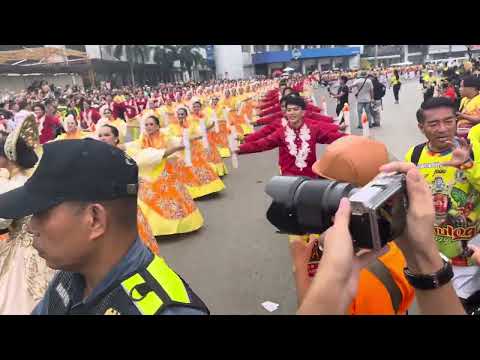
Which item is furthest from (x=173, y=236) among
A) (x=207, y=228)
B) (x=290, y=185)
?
(x=290, y=185)

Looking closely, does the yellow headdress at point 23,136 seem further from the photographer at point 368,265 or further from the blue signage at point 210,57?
the blue signage at point 210,57

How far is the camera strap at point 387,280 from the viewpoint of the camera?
1.24 m

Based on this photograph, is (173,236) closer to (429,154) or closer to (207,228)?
(207,228)

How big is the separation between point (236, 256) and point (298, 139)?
1.26 m

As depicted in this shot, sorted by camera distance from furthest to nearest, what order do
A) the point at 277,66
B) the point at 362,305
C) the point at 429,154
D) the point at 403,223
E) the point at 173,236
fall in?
the point at 277,66 → the point at 173,236 → the point at 429,154 → the point at 362,305 → the point at 403,223

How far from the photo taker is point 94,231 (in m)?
1.10

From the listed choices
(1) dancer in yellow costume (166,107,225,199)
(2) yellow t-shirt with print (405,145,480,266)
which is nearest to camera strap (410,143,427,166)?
(2) yellow t-shirt with print (405,145,480,266)

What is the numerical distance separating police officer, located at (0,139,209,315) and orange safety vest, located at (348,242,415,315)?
424mm

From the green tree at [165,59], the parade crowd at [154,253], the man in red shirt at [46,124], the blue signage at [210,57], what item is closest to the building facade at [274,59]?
the blue signage at [210,57]

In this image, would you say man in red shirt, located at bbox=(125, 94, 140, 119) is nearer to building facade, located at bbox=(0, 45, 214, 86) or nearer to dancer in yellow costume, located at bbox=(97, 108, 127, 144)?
building facade, located at bbox=(0, 45, 214, 86)

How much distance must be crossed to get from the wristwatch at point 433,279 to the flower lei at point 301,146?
2.82 meters

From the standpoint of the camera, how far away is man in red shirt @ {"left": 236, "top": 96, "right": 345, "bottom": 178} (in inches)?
148

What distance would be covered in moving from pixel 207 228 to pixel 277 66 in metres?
43.2

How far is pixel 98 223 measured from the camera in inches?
43.4
